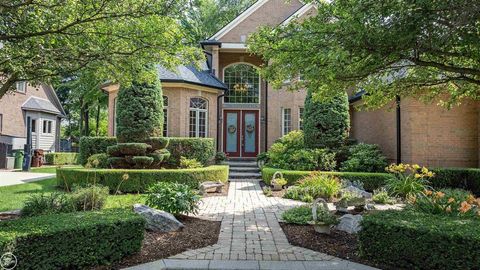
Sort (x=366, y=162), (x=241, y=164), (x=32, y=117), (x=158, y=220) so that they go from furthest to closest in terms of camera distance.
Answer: (x=32, y=117), (x=241, y=164), (x=366, y=162), (x=158, y=220)

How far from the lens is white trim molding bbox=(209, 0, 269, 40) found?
19.3 m

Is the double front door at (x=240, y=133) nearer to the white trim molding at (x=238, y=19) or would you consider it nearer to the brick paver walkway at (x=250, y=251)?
the white trim molding at (x=238, y=19)

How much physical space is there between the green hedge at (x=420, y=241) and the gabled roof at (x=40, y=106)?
85.0ft

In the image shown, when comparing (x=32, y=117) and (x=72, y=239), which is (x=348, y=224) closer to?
(x=72, y=239)

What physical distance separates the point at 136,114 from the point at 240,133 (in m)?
7.41

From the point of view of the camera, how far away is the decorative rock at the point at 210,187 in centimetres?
1106

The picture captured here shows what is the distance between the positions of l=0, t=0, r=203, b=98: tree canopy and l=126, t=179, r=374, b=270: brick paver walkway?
330 centimetres

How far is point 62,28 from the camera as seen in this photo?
5184 mm

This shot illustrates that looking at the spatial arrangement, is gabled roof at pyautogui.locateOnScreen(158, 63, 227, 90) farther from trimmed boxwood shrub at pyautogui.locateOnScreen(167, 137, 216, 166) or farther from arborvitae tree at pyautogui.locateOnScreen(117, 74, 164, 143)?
trimmed boxwood shrub at pyautogui.locateOnScreen(167, 137, 216, 166)

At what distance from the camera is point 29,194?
1053cm

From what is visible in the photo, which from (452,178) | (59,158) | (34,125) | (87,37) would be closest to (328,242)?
(87,37)

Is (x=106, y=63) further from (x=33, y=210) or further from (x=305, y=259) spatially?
(x=305, y=259)

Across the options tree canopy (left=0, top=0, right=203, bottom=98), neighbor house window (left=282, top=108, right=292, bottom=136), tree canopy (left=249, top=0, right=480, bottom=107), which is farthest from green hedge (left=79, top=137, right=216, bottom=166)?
tree canopy (left=0, top=0, right=203, bottom=98)

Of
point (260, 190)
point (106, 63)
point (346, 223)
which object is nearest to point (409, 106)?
point (260, 190)
